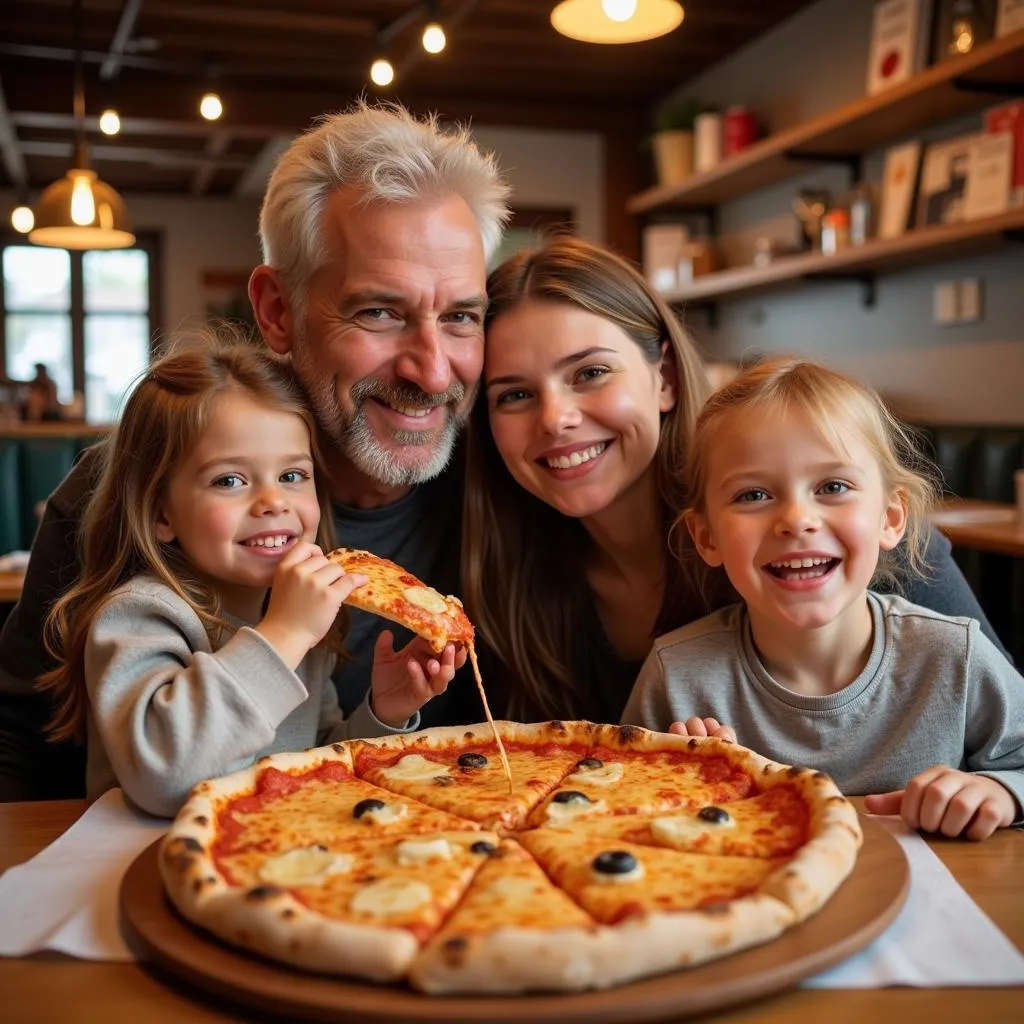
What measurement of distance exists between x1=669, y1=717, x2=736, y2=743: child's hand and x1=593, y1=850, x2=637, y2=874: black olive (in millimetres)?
545

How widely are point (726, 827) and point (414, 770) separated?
1.60 feet

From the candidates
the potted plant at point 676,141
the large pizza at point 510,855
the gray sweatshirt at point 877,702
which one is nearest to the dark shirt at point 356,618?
the gray sweatshirt at point 877,702

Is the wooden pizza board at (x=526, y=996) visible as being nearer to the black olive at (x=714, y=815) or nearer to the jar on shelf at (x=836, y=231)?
the black olive at (x=714, y=815)

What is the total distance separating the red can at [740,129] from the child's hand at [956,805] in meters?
6.91

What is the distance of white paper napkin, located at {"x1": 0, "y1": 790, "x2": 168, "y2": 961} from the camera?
1.20 metres

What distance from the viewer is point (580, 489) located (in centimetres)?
236

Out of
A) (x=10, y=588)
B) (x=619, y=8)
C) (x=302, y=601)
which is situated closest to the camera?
(x=302, y=601)

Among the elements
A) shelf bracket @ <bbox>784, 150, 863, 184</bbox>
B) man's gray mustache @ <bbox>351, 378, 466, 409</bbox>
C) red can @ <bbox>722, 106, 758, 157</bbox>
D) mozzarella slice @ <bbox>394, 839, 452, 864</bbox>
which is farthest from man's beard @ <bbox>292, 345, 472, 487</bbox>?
red can @ <bbox>722, 106, 758, 157</bbox>

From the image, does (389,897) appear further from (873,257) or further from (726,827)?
(873,257)

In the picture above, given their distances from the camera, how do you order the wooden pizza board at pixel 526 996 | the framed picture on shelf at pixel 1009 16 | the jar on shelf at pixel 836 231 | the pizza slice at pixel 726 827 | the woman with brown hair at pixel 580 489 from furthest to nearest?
1. the jar on shelf at pixel 836 231
2. the framed picture on shelf at pixel 1009 16
3. the woman with brown hair at pixel 580 489
4. the pizza slice at pixel 726 827
5. the wooden pizza board at pixel 526 996

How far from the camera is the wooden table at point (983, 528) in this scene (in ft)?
12.5

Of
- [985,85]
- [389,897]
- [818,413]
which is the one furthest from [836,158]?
[389,897]

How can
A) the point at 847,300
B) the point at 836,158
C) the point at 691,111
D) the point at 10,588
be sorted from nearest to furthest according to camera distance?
the point at 10,588
the point at 836,158
the point at 847,300
the point at 691,111

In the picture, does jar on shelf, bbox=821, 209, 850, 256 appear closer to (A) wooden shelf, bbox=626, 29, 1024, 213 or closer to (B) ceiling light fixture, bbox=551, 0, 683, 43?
(A) wooden shelf, bbox=626, 29, 1024, 213
